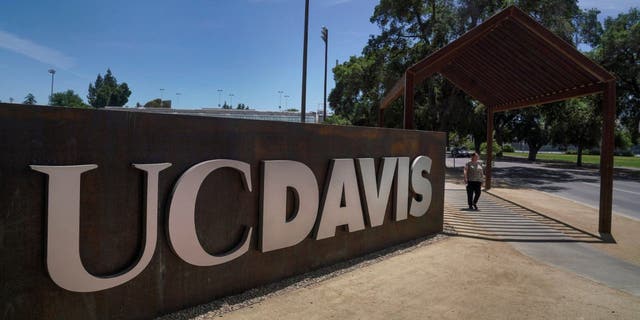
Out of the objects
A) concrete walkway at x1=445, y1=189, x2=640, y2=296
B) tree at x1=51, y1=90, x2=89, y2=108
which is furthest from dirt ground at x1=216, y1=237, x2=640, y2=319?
tree at x1=51, y1=90, x2=89, y2=108

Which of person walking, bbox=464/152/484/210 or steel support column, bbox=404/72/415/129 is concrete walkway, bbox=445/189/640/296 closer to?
person walking, bbox=464/152/484/210

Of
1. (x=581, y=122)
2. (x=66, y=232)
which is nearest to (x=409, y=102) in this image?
(x=66, y=232)

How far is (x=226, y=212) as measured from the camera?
445 cm

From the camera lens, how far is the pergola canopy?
846cm

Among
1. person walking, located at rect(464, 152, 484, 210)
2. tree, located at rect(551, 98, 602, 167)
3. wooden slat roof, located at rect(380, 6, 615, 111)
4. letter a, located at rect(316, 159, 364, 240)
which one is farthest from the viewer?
tree, located at rect(551, 98, 602, 167)

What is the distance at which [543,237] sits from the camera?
319 inches

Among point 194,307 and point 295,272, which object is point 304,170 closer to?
point 295,272

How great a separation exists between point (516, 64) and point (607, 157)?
298 centimetres

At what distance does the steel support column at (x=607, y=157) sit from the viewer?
28.4ft

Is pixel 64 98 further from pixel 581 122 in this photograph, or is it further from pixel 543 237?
pixel 543 237

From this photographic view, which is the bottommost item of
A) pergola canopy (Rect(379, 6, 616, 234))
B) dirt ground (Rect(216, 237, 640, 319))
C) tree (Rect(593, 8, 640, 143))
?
dirt ground (Rect(216, 237, 640, 319))

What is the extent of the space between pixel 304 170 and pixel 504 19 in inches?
225

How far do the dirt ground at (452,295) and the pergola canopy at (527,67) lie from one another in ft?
11.7

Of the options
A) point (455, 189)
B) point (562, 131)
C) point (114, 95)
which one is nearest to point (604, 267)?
point (455, 189)
